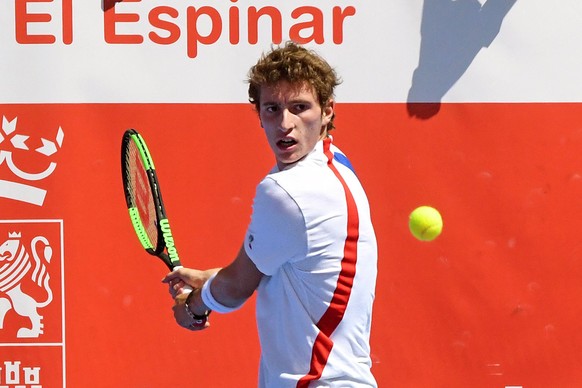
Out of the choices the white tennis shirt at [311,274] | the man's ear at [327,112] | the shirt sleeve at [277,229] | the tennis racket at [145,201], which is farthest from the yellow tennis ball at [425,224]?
the shirt sleeve at [277,229]

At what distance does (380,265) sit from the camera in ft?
15.6

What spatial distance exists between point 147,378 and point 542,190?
6.09 feet

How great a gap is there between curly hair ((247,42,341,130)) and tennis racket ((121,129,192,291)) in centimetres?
75

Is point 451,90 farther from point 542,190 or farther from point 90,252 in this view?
point 90,252

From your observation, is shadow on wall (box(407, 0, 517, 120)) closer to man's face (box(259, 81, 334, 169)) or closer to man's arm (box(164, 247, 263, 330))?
man's face (box(259, 81, 334, 169))

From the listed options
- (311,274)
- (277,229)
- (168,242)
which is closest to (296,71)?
(277,229)

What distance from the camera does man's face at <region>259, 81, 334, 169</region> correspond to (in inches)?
123

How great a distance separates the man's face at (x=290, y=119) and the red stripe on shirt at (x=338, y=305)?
0.20 metres

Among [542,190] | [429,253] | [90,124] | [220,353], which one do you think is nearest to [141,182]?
[90,124]

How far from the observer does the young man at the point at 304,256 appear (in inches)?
117

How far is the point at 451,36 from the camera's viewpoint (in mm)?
4688

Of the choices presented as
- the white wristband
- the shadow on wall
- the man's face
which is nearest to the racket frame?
the white wristband

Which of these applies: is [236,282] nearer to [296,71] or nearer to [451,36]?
[296,71]

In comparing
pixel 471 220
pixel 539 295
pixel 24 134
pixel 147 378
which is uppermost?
pixel 24 134
